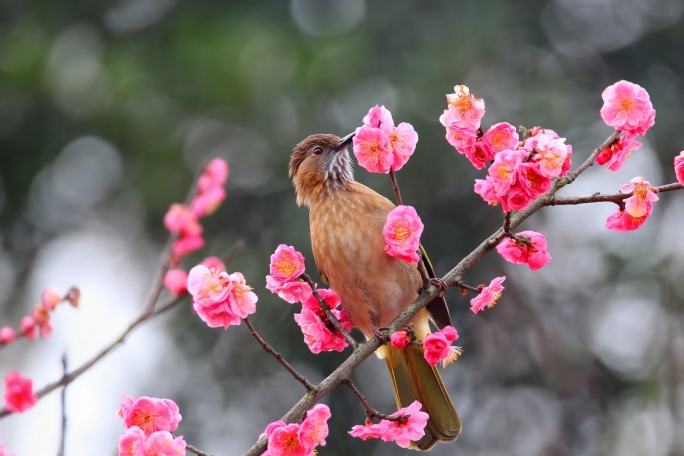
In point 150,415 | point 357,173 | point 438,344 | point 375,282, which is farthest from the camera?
point 357,173

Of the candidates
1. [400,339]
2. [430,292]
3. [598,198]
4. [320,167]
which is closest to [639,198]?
[598,198]

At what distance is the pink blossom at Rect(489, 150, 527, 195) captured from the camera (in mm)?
1802

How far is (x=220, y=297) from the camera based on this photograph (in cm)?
185

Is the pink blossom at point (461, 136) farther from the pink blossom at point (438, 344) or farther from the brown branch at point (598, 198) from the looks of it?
the pink blossom at point (438, 344)

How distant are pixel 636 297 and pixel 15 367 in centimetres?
543

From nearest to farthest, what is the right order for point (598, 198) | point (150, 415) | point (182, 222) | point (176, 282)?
point (150, 415)
point (598, 198)
point (176, 282)
point (182, 222)

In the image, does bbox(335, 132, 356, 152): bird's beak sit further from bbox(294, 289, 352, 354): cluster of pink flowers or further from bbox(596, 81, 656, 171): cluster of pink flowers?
bbox(596, 81, 656, 171): cluster of pink flowers

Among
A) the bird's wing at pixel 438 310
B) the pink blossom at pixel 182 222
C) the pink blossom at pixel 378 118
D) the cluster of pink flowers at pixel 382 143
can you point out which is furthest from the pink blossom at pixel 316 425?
the pink blossom at pixel 182 222

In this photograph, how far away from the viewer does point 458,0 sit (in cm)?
761

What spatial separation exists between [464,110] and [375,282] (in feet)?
3.37

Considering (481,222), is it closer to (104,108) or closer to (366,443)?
(366,443)

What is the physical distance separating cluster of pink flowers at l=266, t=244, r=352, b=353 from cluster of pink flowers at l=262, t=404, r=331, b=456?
0.37 metres

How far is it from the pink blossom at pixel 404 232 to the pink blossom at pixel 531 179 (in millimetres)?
308

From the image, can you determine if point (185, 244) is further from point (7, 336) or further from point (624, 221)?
point (624, 221)
